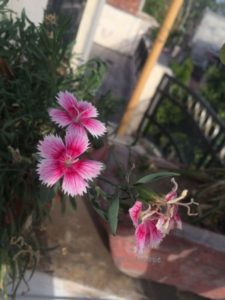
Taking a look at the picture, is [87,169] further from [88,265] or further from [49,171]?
[88,265]

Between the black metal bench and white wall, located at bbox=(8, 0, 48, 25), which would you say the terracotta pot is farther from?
white wall, located at bbox=(8, 0, 48, 25)

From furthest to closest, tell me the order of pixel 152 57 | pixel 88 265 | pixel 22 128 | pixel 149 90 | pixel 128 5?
pixel 128 5 < pixel 149 90 < pixel 152 57 < pixel 88 265 < pixel 22 128

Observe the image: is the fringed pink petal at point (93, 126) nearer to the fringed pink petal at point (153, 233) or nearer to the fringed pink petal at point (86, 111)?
the fringed pink petal at point (86, 111)

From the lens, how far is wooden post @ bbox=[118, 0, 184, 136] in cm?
331

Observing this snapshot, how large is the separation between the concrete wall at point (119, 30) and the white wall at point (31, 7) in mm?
8869

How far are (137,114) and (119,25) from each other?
7235 millimetres

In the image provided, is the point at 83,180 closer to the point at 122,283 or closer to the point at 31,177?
the point at 31,177

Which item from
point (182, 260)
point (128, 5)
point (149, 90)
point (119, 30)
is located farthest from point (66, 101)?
point (128, 5)

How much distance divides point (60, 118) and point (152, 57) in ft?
9.45

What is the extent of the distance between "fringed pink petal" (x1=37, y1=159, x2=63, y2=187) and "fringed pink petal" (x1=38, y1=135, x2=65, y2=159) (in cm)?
1

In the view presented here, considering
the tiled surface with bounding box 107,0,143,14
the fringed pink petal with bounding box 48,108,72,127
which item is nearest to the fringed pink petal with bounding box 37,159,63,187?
the fringed pink petal with bounding box 48,108,72,127

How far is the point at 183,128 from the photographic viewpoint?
382 cm

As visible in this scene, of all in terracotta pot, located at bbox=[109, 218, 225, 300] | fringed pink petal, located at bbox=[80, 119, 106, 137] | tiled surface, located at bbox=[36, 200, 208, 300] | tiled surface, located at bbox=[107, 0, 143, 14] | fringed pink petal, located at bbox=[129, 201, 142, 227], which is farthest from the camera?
tiled surface, located at bbox=[107, 0, 143, 14]

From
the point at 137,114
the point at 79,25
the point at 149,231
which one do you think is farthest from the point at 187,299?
the point at 137,114
